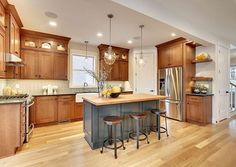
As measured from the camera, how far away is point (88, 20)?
3.29m

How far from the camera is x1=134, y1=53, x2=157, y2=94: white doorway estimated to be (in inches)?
222

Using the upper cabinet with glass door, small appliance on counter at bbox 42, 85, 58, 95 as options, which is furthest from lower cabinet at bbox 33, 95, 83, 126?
the upper cabinet with glass door

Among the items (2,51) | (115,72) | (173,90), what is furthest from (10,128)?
(173,90)

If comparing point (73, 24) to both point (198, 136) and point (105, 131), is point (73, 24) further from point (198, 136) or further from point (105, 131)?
point (198, 136)

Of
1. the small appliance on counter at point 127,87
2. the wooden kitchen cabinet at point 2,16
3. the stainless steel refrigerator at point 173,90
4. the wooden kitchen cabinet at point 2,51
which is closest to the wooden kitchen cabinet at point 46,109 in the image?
the wooden kitchen cabinet at point 2,51

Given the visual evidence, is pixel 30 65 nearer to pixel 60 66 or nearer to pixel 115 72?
pixel 60 66

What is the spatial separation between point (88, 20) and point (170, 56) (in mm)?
3131

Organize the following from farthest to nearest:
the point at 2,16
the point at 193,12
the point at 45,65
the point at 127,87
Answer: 1. the point at 127,87
2. the point at 45,65
3. the point at 193,12
4. the point at 2,16

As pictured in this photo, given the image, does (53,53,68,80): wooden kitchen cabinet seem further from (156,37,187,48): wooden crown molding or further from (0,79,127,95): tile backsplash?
(156,37,187,48): wooden crown molding

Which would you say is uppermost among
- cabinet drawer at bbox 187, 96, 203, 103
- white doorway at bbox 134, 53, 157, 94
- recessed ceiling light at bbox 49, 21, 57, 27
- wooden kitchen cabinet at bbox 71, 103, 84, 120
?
recessed ceiling light at bbox 49, 21, 57, 27

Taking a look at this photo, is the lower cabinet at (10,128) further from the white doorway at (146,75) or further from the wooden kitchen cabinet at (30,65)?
the white doorway at (146,75)

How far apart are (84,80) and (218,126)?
4.66 metres

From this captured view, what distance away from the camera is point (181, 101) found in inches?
183

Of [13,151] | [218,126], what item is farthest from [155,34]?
[13,151]
